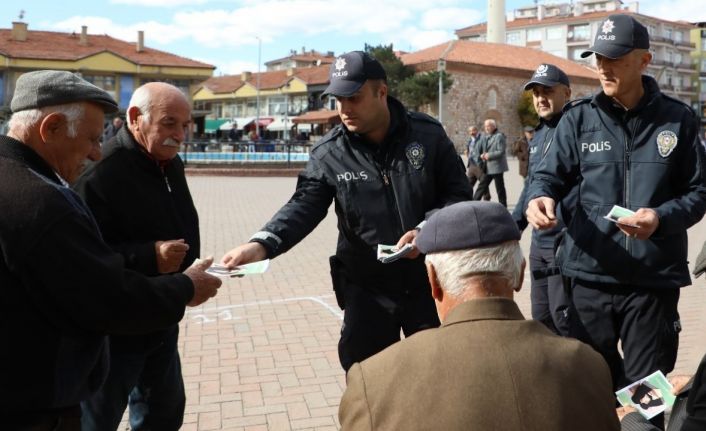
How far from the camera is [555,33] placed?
97938mm

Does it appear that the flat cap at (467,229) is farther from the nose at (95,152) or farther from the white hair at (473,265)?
the nose at (95,152)

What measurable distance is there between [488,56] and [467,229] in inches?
2583

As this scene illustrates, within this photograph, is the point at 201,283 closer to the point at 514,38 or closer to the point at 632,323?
the point at 632,323

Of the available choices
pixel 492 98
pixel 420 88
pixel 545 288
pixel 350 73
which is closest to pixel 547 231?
pixel 545 288

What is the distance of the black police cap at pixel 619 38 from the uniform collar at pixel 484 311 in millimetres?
1851

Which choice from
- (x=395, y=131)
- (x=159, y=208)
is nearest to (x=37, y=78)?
(x=159, y=208)

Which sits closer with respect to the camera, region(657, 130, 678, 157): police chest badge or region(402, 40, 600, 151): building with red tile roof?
region(657, 130, 678, 157): police chest badge

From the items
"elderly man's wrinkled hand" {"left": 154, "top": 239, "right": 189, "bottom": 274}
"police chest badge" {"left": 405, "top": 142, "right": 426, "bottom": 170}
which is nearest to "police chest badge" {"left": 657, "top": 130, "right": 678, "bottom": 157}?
"police chest badge" {"left": 405, "top": 142, "right": 426, "bottom": 170}

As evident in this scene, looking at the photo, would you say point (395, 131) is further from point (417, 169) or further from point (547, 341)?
point (547, 341)

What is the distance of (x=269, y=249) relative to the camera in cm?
348

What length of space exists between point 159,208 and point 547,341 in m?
1.95

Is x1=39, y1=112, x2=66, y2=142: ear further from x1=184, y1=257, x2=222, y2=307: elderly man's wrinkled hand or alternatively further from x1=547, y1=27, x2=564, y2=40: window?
x1=547, y1=27, x2=564, y2=40: window

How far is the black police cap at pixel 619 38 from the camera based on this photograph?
329 cm

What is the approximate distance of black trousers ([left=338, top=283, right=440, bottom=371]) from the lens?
11.4 feet
